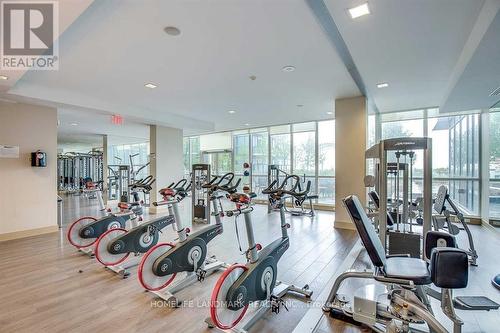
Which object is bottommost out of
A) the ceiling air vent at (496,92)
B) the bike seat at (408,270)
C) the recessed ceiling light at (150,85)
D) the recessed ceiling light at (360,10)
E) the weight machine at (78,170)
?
the bike seat at (408,270)

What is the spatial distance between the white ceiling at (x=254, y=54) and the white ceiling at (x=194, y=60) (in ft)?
0.05

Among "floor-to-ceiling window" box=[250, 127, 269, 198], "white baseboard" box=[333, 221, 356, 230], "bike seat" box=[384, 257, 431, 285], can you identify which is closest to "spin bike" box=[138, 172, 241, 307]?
"bike seat" box=[384, 257, 431, 285]

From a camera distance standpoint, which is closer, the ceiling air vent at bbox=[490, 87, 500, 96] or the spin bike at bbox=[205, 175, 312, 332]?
the spin bike at bbox=[205, 175, 312, 332]

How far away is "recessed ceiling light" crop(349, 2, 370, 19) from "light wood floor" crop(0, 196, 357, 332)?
2.77 m

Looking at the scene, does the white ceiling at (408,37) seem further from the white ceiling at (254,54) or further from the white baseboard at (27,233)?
the white baseboard at (27,233)

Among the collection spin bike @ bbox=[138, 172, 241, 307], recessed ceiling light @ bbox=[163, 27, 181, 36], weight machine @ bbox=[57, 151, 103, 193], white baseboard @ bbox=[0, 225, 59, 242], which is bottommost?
white baseboard @ bbox=[0, 225, 59, 242]

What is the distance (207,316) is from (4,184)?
481 cm

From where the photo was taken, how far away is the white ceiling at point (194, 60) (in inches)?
90.0

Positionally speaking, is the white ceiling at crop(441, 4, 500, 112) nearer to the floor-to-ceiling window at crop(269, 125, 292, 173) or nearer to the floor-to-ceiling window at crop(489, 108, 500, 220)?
the floor-to-ceiling window at crop(489, 108, 500, 220)

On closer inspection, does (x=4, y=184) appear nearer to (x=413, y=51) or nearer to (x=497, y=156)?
(x=413, y=51)

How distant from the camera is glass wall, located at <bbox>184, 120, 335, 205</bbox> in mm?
7777

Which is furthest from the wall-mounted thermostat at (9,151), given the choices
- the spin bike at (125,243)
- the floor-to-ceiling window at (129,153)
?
the floor-to-ceiling window at (129,153)

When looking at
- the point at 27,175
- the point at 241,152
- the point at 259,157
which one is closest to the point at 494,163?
the point at 259,157

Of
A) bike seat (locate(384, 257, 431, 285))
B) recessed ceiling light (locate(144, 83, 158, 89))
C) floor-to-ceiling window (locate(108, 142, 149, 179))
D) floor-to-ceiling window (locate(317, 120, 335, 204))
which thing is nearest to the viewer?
bike seat (locate(384, 257, 431, 285))
